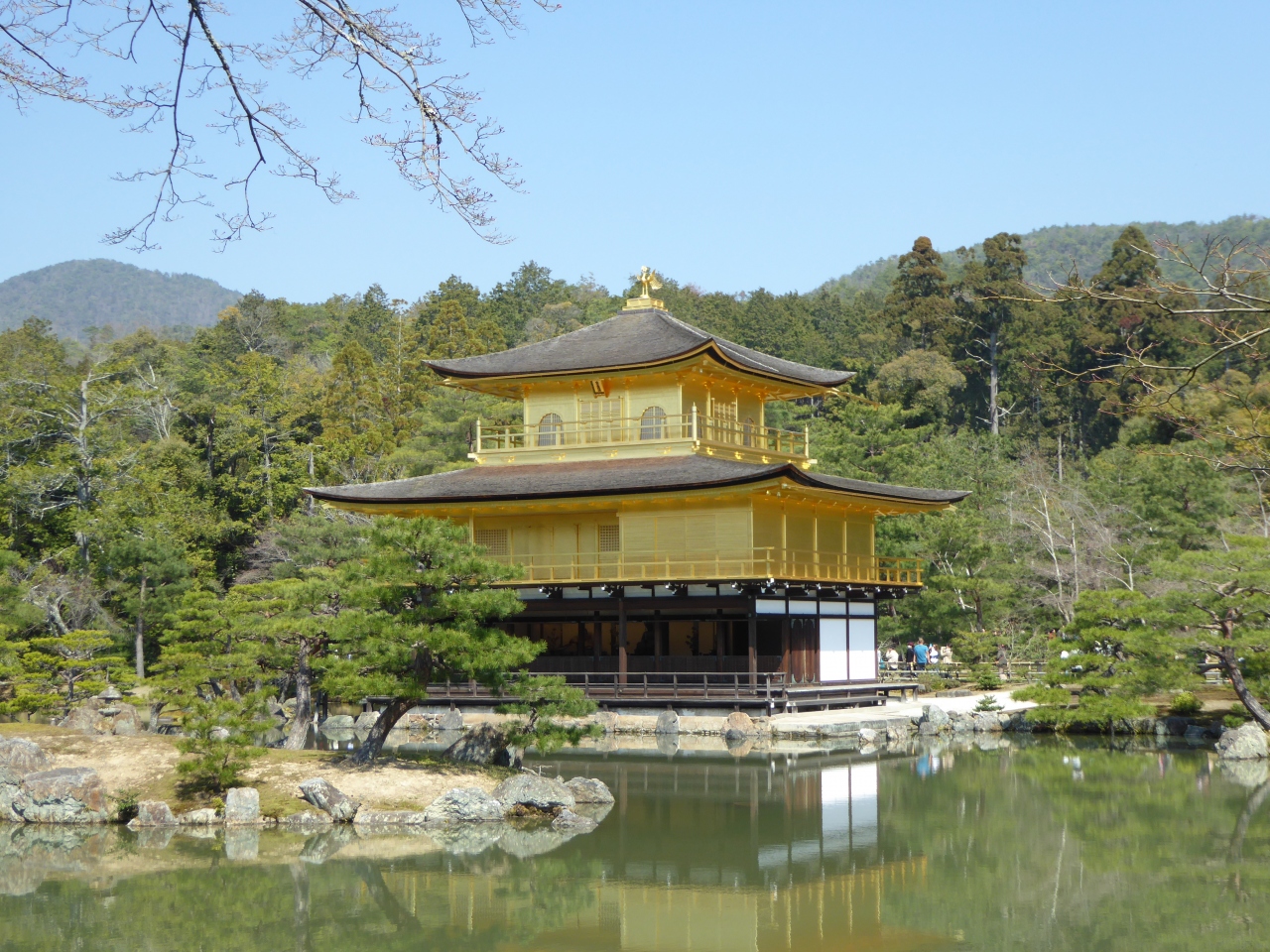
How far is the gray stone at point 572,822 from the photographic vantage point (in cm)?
1548

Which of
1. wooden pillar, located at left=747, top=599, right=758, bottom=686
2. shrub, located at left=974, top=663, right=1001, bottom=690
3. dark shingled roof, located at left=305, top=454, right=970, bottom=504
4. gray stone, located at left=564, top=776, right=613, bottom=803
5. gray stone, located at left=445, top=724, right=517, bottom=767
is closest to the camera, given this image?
gray stone, located at left=564, top=776, right=613, bottom=803

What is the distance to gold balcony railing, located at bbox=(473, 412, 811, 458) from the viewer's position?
96.8 ft

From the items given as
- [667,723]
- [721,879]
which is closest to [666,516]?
[667,723]

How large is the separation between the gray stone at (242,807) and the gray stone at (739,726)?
11.0 metres

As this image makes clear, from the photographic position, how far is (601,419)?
30.3 metres

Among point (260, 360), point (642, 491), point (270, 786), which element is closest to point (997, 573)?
point (642, 491)

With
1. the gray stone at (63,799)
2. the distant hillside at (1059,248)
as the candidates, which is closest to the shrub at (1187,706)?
the gray stone at (63,799)

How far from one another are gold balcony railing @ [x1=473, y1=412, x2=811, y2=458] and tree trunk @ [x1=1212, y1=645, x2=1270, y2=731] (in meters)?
10.3

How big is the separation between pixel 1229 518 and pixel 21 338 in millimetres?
47413

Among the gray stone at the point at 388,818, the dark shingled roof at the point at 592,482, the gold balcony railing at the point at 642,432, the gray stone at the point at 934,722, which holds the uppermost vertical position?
the gold balcony railing at the point at 642,432

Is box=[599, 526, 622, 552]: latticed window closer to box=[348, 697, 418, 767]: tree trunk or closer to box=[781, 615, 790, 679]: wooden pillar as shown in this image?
box=[781, 615, 790, 679]: wooden pillar

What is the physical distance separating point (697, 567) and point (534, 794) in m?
11.0

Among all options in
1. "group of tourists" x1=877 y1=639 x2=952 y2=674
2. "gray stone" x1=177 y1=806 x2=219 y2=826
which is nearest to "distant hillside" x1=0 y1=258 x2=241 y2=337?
"group of tourists" x1=877 y1=639 x2=952 y2=674

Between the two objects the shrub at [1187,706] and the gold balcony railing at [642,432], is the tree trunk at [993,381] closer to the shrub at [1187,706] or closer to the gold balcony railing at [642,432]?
the gold balcony railing at [642,432]
